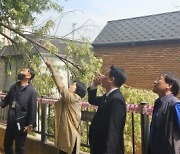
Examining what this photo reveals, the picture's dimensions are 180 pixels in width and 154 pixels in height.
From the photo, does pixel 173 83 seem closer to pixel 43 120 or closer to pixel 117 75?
pixel 117 75

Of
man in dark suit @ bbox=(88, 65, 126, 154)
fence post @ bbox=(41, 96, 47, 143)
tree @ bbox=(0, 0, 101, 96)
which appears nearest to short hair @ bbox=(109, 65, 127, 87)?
man in dark suit @ bbox=(88, 65, 126, 154)

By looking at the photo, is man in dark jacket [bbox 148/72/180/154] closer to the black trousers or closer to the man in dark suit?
the man in dark suit

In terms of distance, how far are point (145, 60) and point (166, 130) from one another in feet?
39.7

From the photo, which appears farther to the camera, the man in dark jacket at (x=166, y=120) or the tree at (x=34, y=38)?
the tree at (x=34, y=38)

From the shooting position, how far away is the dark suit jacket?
3189 mm

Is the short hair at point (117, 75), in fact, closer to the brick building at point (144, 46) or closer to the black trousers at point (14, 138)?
the black trousers at point (14, 138)

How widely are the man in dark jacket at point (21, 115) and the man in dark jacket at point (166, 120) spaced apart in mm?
2376

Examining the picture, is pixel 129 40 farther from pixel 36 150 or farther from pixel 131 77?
pixel 36 150

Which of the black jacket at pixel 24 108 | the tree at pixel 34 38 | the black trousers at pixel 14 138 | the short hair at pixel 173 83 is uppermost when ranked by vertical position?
the tree at pixel 34 38

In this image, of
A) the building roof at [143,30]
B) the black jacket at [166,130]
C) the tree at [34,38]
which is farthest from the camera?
the building roof at [143,30]

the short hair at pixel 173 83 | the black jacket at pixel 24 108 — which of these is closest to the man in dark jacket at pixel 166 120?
the short hair at pixel 173 83

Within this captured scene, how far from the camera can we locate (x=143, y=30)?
15.4m

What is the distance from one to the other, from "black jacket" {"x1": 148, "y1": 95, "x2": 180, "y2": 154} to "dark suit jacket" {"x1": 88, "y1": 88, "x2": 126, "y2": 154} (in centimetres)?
36

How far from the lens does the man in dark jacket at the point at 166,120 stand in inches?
112
